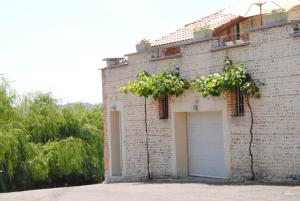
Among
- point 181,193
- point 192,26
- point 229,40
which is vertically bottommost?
point 181,193

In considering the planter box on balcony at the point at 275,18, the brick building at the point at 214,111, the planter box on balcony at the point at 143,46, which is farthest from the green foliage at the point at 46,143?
the planter box on balcony at the point at 275,18

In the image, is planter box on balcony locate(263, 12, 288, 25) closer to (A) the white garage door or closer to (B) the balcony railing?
(B) the balcony railing

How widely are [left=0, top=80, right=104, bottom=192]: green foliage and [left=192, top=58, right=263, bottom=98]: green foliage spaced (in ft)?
49.6

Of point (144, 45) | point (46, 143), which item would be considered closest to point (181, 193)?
point (144, 45)

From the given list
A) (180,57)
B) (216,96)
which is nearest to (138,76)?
(180,57)

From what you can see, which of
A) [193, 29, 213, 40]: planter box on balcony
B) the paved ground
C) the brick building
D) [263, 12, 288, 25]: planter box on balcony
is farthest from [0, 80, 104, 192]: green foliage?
[263, 12, 288, 25]: planter box on balcony

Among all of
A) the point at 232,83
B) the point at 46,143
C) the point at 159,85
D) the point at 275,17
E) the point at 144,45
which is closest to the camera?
the point at 275,17

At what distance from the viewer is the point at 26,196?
16.6 m

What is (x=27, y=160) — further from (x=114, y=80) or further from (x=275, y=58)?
(x=275, y=58)

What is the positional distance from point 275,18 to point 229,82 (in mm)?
2353

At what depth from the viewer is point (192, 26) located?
22141 millimetres

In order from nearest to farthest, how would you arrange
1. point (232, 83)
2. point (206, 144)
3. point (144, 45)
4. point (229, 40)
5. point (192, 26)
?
1. point (232, 83)
2. point (229, 40)
3. point (206, 144)
4. point (144, 45)
5. point (192, 26)

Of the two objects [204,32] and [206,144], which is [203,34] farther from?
[206,144]

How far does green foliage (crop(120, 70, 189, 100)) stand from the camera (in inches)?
749
